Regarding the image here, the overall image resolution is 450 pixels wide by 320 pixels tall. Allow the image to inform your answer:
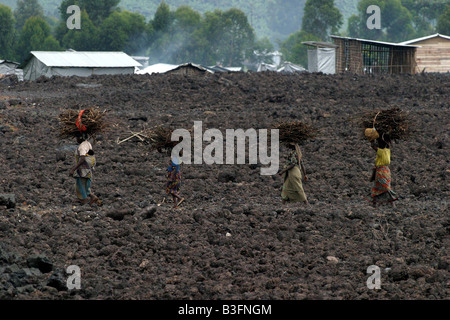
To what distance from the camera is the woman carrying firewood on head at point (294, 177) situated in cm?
990

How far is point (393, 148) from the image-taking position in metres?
15.2

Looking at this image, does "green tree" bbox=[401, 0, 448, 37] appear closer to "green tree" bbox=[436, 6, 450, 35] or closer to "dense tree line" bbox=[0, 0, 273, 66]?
"green tree" bbox=[436, 6, 450, 35]

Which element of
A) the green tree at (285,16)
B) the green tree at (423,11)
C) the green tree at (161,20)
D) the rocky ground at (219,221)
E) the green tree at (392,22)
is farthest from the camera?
the green tree at (285,16)

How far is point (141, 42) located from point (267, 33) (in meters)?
95.7

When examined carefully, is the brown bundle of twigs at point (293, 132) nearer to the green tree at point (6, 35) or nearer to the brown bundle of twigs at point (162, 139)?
the brown bundle of twigs at point (162, 139)

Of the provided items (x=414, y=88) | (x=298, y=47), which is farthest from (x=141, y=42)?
(x=414, y=88)

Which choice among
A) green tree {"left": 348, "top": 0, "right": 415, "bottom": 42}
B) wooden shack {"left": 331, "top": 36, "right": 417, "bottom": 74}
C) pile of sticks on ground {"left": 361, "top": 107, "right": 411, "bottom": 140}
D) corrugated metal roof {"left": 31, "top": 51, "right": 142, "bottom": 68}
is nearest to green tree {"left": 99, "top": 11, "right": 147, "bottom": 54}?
corrugated metal roof {"left": 31, "top": 51, "right": 142, "bottom": 68}

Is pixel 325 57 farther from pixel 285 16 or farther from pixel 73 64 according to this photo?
pixel 285 16

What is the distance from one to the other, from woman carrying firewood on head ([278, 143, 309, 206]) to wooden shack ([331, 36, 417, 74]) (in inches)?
902

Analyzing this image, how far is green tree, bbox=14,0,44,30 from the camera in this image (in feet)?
262

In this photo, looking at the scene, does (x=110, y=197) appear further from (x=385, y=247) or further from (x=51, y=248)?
(x=385, y=247)

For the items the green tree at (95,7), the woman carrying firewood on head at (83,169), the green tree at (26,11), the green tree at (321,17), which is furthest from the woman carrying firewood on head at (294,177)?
the green tree at (26,11)

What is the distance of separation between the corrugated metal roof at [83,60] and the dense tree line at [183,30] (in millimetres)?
24674

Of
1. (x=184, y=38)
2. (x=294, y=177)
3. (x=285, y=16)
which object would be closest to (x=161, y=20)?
(x=184, y=38)
